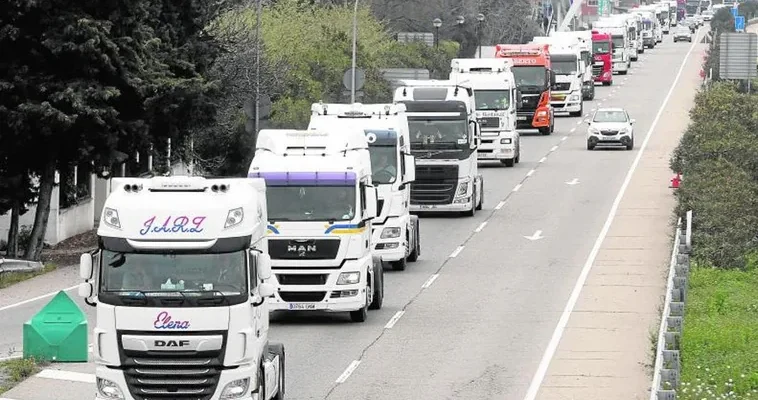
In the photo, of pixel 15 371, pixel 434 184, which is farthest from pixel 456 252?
pixel 15 371

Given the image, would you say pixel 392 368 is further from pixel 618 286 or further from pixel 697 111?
pixel 697 111

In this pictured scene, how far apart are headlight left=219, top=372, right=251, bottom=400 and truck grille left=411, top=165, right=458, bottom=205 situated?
25.2 m

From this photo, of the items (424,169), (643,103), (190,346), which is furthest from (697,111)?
(190,346)

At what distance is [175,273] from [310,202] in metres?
8.83

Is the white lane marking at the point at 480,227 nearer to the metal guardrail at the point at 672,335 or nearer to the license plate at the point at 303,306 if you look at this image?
the metal guardrail at the point at 672,335

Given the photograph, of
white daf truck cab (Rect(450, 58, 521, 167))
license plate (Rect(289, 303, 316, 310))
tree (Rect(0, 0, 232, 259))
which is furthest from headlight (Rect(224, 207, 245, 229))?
white daf truck cab (Rect(450, 58, 521, 167))

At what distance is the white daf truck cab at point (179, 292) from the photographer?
1917cm

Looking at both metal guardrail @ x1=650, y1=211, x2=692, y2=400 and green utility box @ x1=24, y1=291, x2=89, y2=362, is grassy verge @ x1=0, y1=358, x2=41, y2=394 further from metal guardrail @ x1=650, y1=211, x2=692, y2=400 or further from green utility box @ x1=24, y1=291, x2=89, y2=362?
metal guardrail @ x1=650, y1=211, x2=692, y2=400

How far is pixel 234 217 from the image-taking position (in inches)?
776

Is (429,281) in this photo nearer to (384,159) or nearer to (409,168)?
(409,168)

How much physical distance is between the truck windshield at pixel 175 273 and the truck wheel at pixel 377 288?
34.2ft

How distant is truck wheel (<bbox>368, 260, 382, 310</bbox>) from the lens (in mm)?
29984

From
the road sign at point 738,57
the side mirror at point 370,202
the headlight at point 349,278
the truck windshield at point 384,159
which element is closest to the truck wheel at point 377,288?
the side mirror at point 370,202

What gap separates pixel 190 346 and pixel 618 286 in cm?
1641
